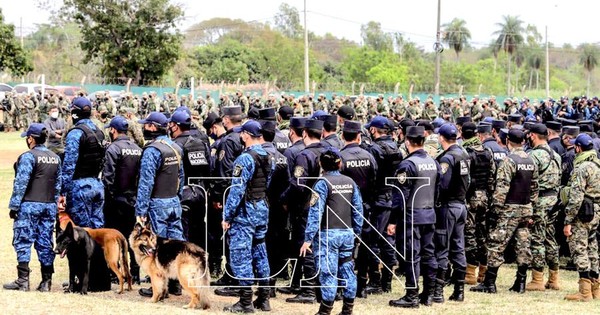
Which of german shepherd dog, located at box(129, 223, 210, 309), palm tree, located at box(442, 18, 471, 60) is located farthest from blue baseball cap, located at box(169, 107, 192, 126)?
palm tree, located at box(442, 18, 471, 60)

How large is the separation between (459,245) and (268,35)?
298 ft

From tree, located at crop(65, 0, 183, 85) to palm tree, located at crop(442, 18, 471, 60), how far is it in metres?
51.0

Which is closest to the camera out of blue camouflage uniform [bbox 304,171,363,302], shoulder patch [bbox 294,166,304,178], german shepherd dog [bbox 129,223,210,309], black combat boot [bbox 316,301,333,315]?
blue camouflage uniform [bbox 304,171,363,302]

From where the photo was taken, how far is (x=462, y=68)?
80188 mm

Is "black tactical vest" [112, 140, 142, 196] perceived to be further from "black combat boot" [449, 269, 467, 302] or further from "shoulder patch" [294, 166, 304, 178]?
"black combat boot" [449, 269, 467, 302]

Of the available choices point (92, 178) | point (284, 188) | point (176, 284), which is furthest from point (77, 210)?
point (284, 188)

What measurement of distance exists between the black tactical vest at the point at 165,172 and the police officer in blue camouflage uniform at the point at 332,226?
220cm

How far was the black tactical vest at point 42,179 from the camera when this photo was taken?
10.2 m

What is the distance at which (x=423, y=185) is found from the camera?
9.82 metres

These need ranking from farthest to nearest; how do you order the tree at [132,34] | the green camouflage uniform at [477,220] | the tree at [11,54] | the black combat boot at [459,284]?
the tree at [132,34] → the tree at [11,54] → the green camouflage uniform at [477,220] → the black combat boot at [459,284]

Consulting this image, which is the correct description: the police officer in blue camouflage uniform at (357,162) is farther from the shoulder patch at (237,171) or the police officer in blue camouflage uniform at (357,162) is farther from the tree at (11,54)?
the tree at (11,54)

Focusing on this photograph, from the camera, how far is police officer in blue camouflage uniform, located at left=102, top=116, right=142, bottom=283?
10641 mm

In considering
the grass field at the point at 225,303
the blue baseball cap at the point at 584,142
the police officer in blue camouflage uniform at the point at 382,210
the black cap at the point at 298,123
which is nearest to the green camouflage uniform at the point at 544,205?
the grass field at the point at 225,303

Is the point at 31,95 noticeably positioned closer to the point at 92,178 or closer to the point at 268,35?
the point at 92,178
